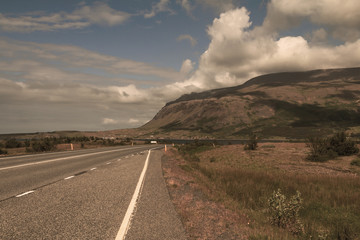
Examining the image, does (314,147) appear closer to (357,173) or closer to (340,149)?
(340,149)

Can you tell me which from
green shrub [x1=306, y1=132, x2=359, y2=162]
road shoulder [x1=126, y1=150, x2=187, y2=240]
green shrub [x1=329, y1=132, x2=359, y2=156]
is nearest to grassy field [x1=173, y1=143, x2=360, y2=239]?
road shoulder [x1=126, y1=150, x2=187, y2=240]

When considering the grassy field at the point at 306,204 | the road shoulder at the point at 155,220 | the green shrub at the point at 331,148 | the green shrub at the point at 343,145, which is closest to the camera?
the road shoulder at the point at 155,220

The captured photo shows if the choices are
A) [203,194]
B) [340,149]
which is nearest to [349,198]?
[203,194]

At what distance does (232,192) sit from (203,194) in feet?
8.72

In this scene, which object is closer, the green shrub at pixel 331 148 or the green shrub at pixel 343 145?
the green shrub at pixel 331 148

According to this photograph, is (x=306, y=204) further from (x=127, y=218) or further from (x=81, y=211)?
(x=81, y=211)

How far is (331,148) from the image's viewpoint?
24016 mm

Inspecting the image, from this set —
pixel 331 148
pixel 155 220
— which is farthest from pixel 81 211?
pixel 331 148

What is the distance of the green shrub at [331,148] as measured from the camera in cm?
2164

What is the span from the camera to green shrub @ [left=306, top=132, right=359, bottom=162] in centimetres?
2164

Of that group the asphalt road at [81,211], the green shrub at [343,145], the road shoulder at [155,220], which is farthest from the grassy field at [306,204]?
the green shrub at [343,145]

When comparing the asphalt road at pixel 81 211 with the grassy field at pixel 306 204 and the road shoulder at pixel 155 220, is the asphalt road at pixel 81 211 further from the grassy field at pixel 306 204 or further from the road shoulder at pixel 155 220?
the grassy field at pixel 306 204

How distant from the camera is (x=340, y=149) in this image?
930 inches

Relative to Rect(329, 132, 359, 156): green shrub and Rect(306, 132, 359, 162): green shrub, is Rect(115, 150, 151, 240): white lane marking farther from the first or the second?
Rect(329, 132, 359, 156): green shrub
